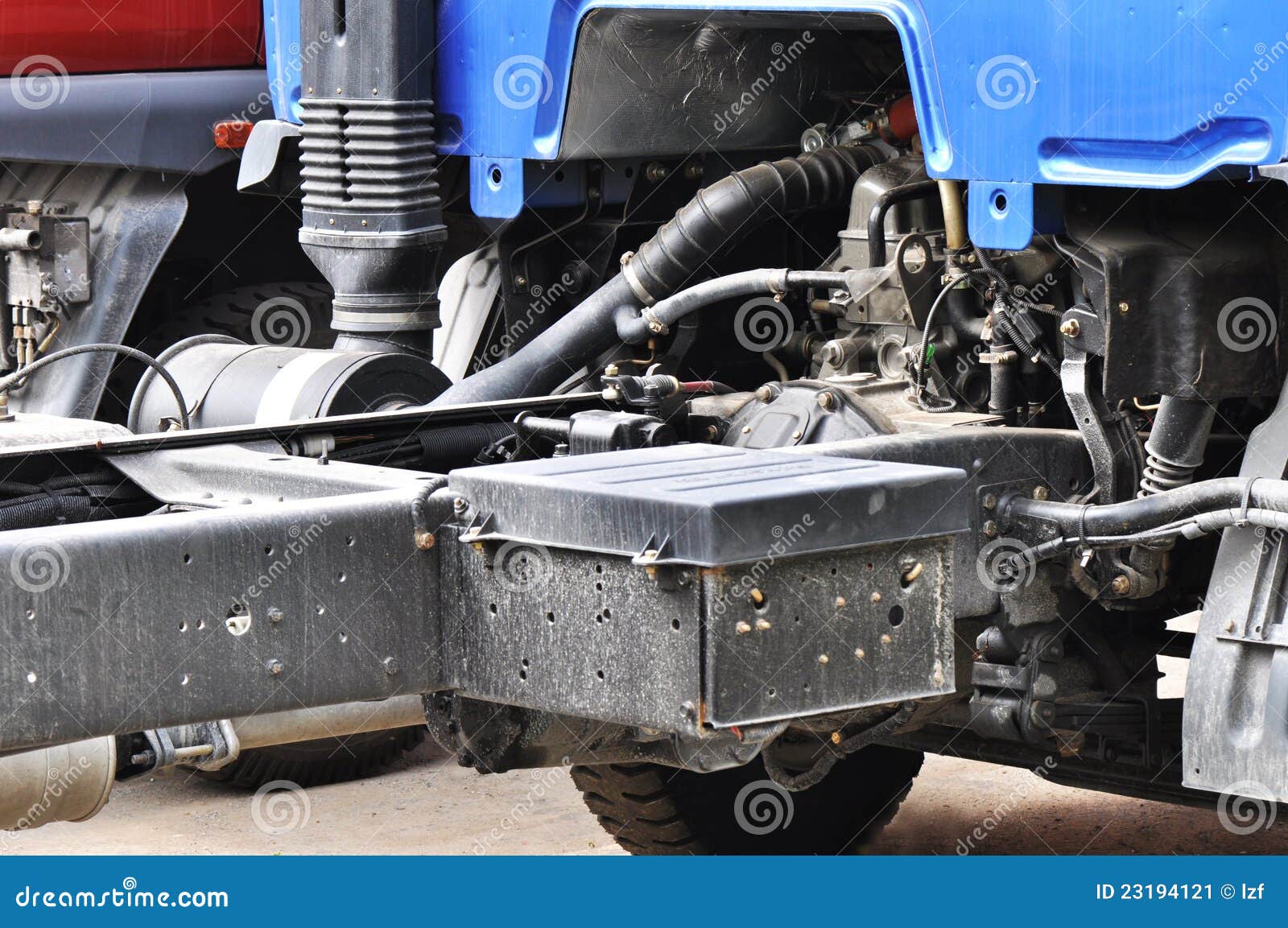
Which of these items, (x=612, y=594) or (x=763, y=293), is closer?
(x=612, y=594)

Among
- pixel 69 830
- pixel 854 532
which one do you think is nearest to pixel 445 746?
pixel 854 532

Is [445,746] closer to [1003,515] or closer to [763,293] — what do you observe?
[1003,515]

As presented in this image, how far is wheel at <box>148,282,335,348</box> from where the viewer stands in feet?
18.9

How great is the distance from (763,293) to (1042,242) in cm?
107

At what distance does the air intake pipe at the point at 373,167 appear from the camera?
15.0ft

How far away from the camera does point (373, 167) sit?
462 cm

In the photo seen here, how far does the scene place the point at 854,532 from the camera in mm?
2959
